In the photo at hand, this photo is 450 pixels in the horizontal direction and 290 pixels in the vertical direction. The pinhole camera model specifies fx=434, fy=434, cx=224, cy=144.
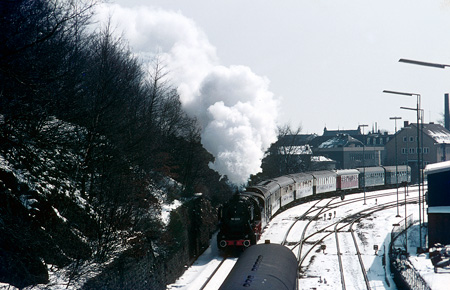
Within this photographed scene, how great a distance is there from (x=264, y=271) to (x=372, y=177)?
54.0 m

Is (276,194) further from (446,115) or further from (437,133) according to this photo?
(446,115)

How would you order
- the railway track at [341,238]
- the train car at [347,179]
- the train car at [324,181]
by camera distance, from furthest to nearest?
1. the train car at [347,179]
2. the train car at [324,181]
3. the railway track at [341,238]

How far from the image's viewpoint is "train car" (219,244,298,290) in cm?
1140

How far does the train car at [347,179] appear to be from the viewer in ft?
189

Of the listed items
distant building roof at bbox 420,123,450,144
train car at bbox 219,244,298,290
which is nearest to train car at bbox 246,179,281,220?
train car at bbox 219,244,298,290

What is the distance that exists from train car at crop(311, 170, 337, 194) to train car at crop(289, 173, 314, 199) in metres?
1.33

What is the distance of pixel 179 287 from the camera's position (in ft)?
69.6

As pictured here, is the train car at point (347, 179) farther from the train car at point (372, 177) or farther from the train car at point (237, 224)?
the train car at point (237, 224)

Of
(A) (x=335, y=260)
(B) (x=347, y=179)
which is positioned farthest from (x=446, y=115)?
(A) (x=335, y=260)

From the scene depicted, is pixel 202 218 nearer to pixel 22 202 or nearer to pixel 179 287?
pixel 179 287

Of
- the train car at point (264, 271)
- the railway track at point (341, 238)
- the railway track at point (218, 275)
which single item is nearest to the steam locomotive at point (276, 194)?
the railway track at point (218, 275)

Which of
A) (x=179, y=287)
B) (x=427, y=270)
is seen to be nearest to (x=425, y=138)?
(x=427, y=270)

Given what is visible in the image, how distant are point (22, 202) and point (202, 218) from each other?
1806 centimetres

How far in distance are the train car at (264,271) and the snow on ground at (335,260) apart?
626cm
